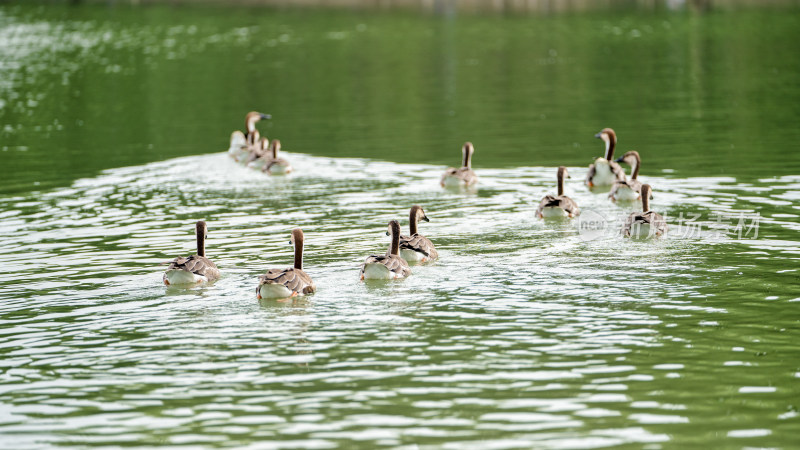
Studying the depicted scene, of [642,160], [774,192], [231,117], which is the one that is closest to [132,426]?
[774,192]

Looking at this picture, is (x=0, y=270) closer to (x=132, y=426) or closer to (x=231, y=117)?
(x=132, y=426)

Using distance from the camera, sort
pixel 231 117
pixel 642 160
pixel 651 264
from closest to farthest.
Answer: pixel 651 264, pixel 642 160, pixel 231 117

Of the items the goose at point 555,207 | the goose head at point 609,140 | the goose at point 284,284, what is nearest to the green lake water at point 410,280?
the goose at point 284,284

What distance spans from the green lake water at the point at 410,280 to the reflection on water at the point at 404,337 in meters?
0.05

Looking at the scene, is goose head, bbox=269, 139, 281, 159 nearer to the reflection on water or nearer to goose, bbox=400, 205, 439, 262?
the reflection on water

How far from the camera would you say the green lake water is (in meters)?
13.1

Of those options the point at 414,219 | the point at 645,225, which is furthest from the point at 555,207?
the point at 414,219

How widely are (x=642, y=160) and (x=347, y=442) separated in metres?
19.9

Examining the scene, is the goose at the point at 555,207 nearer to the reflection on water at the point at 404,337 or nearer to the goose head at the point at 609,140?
the reflection on water at the point at 404,337

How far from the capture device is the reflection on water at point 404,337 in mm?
12828

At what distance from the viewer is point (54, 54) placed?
70.2m

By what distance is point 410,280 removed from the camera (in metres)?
18.7

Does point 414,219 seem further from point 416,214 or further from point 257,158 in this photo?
point 257,158

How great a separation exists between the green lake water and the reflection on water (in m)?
0.05
